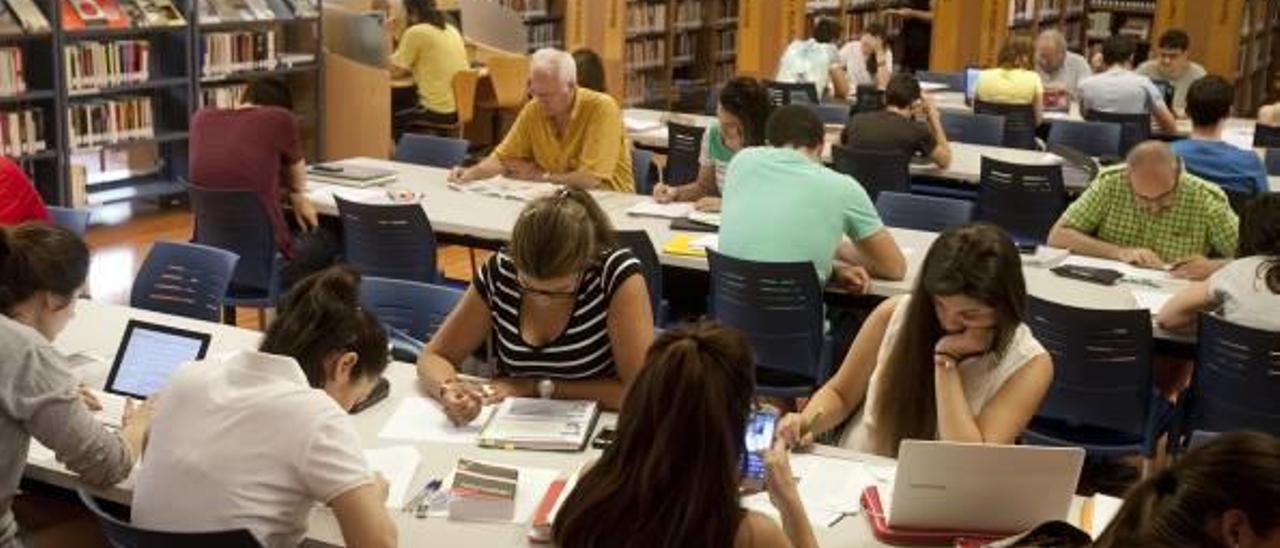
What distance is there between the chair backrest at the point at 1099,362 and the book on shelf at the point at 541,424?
1.57 meters

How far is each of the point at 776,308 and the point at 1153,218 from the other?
5.14 feet

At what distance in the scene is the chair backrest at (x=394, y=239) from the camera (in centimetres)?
568

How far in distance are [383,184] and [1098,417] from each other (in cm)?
339

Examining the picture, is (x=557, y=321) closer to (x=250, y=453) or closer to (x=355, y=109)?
(x=250, y=453)

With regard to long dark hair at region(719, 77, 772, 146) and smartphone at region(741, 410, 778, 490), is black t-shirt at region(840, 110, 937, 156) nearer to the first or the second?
long dark hair at region(719, 77, 772, 146)

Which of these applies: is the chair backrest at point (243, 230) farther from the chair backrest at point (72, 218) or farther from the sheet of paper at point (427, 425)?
the sheet of paper at point (427, 425)

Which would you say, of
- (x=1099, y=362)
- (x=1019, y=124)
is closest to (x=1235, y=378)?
(x=1099, y=362)

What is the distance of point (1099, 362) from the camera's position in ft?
14.5

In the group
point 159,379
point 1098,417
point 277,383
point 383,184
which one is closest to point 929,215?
point 1098,417

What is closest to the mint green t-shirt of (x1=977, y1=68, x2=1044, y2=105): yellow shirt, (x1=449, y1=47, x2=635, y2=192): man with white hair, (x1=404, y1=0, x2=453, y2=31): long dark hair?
(x1=449, y1=47, x2=635, y2=192): man with white hair

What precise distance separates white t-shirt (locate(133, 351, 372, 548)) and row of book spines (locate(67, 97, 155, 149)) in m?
6.53

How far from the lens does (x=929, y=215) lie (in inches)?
239

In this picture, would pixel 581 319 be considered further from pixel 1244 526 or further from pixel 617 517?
pixel 1244 526

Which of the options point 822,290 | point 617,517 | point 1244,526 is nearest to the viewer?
point 1244,526
